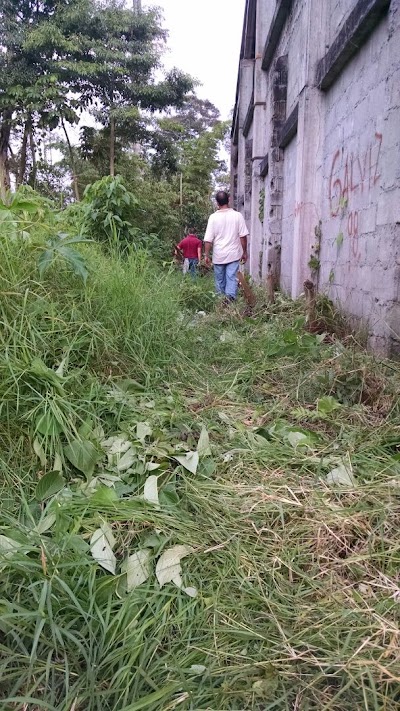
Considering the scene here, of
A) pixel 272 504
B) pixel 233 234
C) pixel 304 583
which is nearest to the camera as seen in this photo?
pixel 304 583

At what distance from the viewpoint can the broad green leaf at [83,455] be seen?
202 centimetres

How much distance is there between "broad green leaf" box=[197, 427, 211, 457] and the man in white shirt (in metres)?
3.76

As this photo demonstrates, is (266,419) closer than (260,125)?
Yes

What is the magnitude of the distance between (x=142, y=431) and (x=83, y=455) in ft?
1.09

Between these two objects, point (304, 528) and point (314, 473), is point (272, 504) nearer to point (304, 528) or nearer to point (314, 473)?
point (304, 528)

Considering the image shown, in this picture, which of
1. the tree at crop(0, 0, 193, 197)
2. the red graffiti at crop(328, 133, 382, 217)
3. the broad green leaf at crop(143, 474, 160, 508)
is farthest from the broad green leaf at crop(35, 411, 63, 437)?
the tree at crop(0, 0, 193, 197)

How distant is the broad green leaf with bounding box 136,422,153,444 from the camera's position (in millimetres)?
2240

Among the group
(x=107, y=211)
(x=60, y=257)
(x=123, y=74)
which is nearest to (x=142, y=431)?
(x=60, y=257)

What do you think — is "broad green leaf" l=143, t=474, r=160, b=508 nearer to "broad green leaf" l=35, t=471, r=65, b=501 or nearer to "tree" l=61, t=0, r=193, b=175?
"broad green leaf" l=35, t=471, r=65, b=501

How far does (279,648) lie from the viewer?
130cm

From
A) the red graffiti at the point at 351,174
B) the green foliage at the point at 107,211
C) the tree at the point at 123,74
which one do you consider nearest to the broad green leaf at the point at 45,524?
the red graffiti at the point at 351,174

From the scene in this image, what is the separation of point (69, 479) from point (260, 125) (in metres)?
8.89

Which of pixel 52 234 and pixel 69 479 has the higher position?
→ pixel 52 234

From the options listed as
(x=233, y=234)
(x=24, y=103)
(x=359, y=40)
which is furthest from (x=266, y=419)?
(x=24, y=103)
